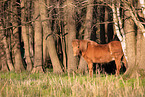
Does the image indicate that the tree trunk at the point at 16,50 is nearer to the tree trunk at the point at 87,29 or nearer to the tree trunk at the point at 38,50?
the tree trunk at the point at 38,50

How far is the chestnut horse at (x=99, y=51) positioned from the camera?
11.7m

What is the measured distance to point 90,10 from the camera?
13883 mm

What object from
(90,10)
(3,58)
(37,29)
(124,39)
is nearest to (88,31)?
(90,10)

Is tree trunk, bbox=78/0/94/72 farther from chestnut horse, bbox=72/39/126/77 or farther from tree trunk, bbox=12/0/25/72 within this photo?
tree trunk, bbox=12/0/25/72

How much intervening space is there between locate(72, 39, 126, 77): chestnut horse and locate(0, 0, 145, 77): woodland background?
0.47 m

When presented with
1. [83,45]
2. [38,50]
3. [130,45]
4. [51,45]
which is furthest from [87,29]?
[38,50]

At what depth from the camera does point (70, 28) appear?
14.2 metres

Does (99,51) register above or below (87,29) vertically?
below

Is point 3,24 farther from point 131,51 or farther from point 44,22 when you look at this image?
point 131,51

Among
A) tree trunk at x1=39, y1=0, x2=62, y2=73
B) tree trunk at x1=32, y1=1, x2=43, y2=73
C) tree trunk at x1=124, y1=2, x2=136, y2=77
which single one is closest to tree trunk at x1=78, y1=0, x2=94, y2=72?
tree trunk at x1=39, y1=0, x2=62, y2=73

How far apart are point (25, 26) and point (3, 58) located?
3289mm

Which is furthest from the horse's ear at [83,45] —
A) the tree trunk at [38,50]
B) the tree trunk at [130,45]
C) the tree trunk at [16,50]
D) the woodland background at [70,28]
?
the tree trunk at [16,50]

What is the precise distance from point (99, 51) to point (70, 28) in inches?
112

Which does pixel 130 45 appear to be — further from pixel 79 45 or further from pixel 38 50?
pixel 38 50
